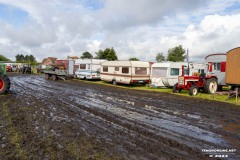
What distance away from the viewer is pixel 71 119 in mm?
8547

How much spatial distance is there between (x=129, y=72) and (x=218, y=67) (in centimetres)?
834

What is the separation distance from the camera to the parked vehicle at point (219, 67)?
19.2 meters

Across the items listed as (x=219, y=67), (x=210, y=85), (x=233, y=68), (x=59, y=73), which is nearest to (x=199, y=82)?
(x=210, y=85)

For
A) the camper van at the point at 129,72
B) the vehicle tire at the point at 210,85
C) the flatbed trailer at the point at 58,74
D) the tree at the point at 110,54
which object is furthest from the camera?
the tree at the point at 110,54

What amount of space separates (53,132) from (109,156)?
2.48 m

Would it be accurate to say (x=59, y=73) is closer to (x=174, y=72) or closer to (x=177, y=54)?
(x=174, y=72)

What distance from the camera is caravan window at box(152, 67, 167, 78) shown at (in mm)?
20938

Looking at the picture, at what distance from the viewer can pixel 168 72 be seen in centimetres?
2062

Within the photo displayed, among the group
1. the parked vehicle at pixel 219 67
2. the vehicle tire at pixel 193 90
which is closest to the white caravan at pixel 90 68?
the parked vehicle at pixel 219 67

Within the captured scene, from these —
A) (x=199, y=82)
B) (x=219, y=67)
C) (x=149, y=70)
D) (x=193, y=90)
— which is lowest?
(x=193, y=90)

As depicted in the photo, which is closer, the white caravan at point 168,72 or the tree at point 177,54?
the white caravan at point 168,72

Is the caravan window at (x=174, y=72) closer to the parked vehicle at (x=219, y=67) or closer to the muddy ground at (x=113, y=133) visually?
the parked vehicle at (x=219, y=67)

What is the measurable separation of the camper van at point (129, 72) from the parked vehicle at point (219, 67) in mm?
6507

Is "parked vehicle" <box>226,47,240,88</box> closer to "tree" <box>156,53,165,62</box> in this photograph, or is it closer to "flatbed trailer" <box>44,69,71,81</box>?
"flatbed trailer" <box>44,69,71,81</box>
